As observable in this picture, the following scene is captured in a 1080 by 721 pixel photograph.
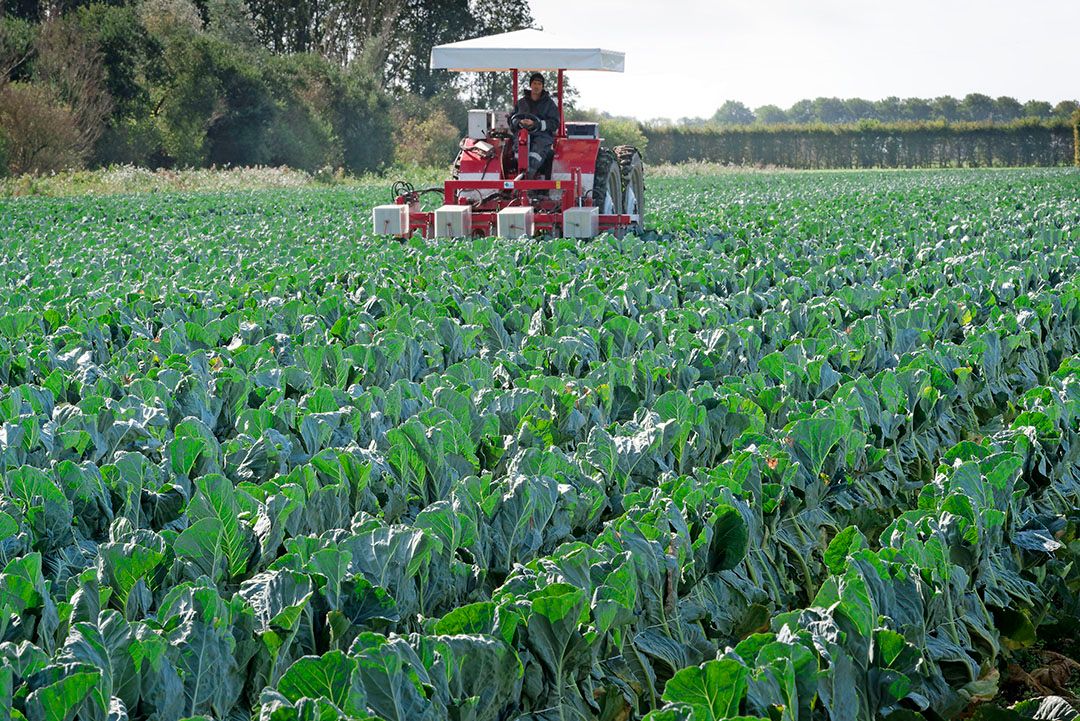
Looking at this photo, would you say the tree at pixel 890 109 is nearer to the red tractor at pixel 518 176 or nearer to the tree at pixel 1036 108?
the tree at pixel 1036 108

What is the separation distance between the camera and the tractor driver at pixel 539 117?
1335cm

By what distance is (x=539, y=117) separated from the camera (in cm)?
1345

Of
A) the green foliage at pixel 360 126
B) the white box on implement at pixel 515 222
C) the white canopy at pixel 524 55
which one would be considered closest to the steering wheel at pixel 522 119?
the white canopy at pixel 524 55

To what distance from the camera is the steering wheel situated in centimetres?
1327

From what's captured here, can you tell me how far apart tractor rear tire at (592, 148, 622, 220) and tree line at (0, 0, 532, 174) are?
2331 centimetres

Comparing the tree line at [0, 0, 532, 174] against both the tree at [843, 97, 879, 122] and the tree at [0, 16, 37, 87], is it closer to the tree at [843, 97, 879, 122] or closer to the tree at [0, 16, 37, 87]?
the tree at [0, 16, 37, 87]

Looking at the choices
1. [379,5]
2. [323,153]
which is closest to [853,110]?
[379,5]

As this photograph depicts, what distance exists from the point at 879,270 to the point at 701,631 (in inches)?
291

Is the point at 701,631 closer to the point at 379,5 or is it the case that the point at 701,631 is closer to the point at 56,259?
the point at 56,259

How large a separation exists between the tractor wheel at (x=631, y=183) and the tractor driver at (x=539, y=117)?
1.58 m

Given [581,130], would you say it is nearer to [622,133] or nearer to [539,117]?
[539,117]

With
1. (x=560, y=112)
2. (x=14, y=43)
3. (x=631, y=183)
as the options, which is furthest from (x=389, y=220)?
(x=14, y=43)

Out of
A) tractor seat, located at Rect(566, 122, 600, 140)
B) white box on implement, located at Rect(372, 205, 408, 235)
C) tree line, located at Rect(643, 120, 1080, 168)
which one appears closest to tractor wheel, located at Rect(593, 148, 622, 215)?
tractor seat, located at Rect(566, 122, 600, 140)

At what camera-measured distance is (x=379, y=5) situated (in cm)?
6047
